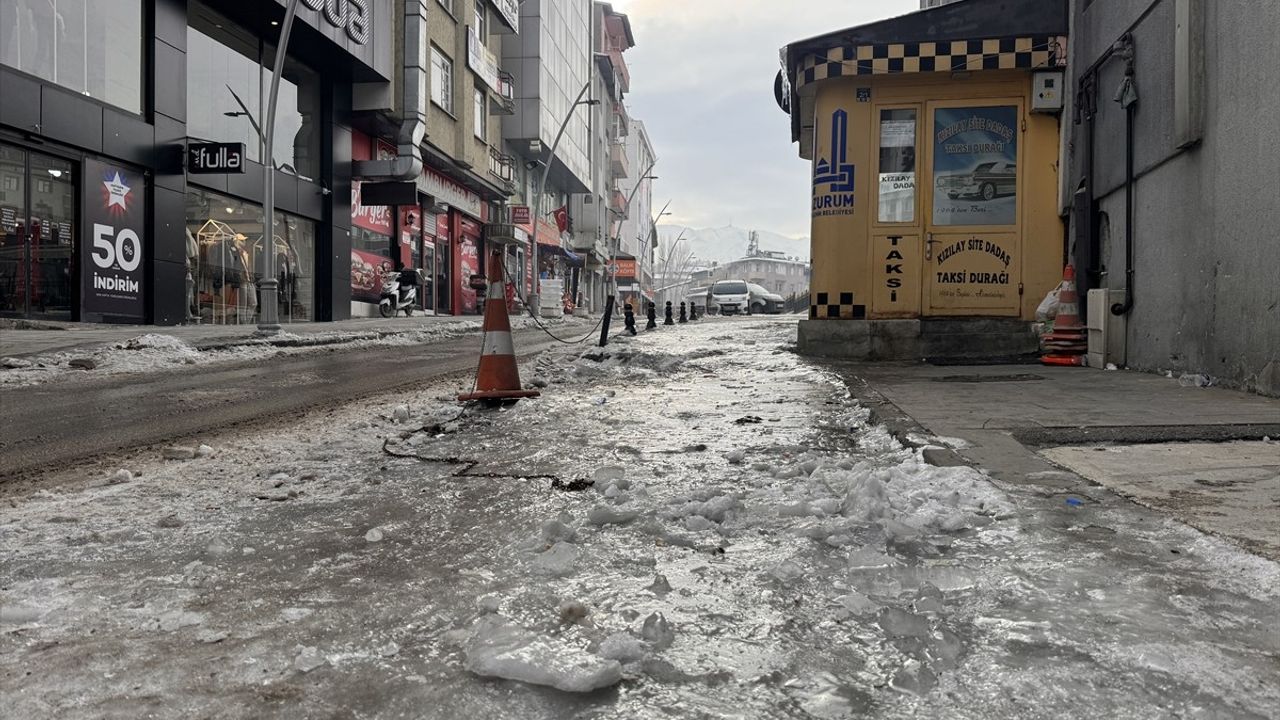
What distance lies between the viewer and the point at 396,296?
23875 mm

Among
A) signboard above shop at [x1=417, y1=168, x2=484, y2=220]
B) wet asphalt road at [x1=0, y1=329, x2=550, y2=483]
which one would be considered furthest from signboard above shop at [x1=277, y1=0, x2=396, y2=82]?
wet asphalt road at [x1=0, y1=329, x2=550, y2=483]

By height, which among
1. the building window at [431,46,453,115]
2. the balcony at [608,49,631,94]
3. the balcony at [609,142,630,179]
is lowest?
the building window at [431,46,453,115]

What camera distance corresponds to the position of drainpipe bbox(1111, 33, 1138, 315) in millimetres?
7113

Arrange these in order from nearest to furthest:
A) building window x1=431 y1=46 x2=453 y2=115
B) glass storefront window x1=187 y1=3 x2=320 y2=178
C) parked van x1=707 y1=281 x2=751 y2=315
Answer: glass storefront window x1=187 y1=3 x2=320 y2=178 → building window x1=431 y1=46 x2=453 y2=115 → parked van x1=707 y1=281 x2=751 y2=315

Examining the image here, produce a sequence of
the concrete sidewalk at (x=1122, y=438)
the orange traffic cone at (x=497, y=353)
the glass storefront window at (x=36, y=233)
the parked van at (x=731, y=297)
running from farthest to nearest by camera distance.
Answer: the parked van at (x=731, y=297) → the glass storefront window at (x=36, y=233) → the orange traffic cone at (x=497, y=353) → the concrete sidewalk at (x=1122, y=438)

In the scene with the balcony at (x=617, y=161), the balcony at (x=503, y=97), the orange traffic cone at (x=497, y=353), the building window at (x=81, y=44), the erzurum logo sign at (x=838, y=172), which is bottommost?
the orange traffic cone at (x=497, y=353)

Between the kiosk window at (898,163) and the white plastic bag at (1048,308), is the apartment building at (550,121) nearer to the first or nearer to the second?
the kiosk window at (898,163)

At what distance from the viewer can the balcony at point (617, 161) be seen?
66.8 metres

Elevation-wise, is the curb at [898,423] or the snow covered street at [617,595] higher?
the curb at [898,423]

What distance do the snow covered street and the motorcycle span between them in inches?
816

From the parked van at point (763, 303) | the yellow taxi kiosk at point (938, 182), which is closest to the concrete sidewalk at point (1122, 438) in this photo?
the yellow taxi kiosk at point (938, 182)

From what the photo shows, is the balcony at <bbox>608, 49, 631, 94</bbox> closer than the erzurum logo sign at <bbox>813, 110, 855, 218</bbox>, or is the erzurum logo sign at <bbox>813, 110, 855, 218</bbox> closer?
the erzurum logo sign at <bbox>813, 110, 855, 218</bbox>

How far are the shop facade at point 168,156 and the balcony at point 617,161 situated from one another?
4570cm

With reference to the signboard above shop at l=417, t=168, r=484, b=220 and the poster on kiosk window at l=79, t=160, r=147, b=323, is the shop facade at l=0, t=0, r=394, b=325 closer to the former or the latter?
the poster on kiosk window at l=79, t=160, r=147, b=323
